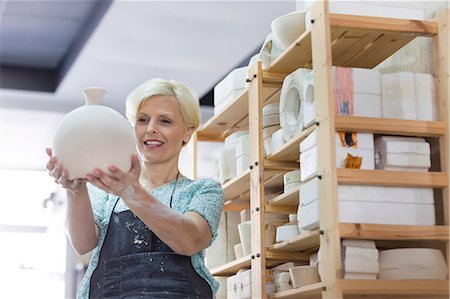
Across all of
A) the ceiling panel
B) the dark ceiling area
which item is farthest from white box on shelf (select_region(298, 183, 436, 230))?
the ceiling panel

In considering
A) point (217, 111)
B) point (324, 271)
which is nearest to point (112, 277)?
point (324, 271)

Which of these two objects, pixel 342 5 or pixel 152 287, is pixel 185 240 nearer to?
pixel 152 287

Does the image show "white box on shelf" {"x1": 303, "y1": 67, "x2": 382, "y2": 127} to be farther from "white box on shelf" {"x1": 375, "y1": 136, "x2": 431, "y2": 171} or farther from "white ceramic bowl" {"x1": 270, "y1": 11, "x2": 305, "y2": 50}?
"white ceramic bowl" {"x1": 270, "y1": 11, "x2": 305, "y2": 50}

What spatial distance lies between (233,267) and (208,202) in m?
1.20

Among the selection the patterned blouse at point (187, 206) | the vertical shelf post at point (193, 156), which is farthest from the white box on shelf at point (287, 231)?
the vertical shelf post at point (193, 156)

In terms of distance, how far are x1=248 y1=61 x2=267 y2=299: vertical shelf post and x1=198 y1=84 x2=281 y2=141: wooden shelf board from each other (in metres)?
0.09

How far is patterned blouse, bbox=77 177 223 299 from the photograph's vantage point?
2246 millimetres

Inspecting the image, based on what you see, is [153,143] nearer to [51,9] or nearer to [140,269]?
[140,269]

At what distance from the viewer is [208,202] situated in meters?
2.26

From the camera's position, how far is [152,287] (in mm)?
2172

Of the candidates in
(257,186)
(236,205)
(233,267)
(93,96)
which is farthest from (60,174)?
(236,205)

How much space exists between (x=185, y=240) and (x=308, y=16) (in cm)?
98

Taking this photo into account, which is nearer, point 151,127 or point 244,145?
point 151,127

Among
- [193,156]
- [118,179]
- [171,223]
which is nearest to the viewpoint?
[118,179]
